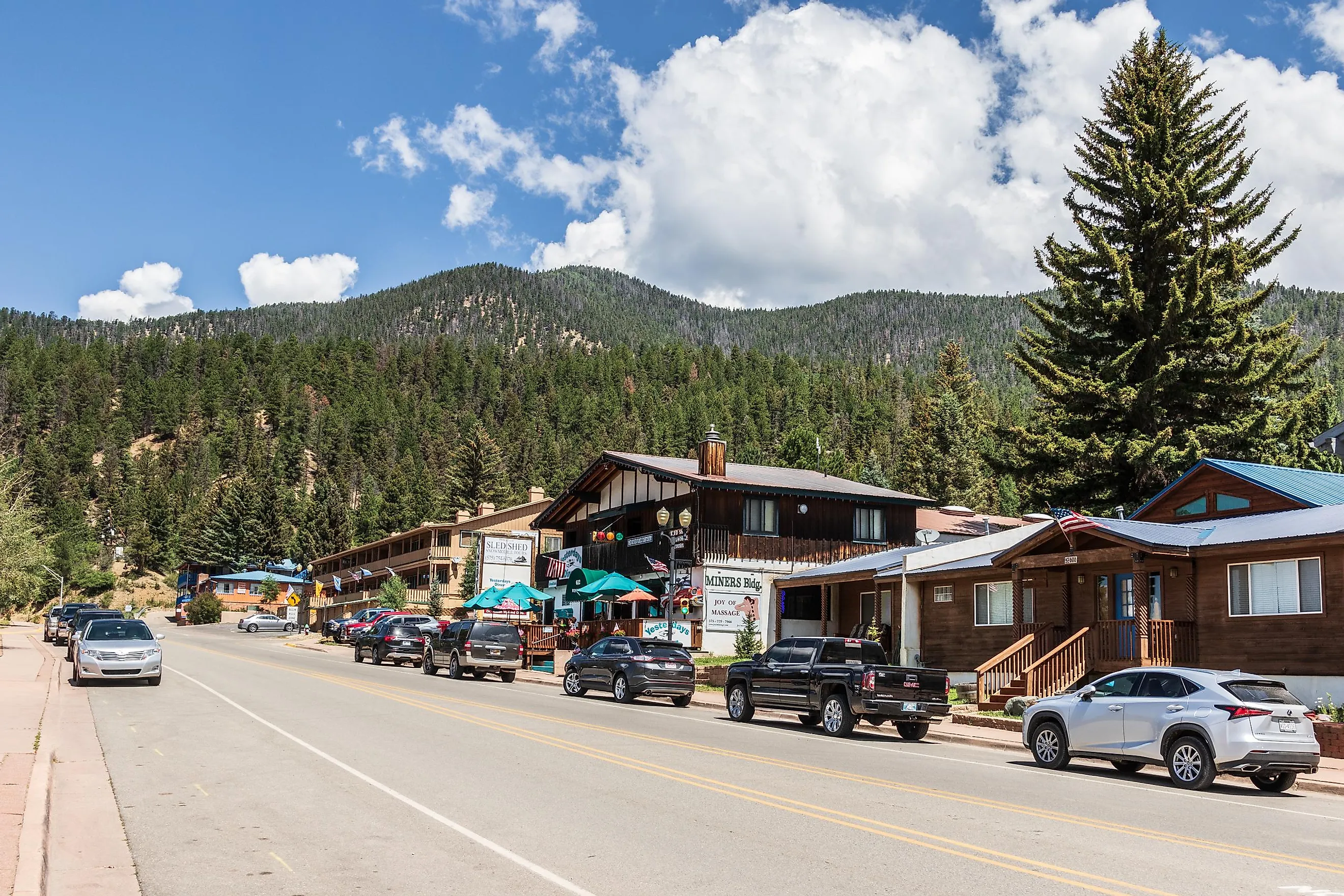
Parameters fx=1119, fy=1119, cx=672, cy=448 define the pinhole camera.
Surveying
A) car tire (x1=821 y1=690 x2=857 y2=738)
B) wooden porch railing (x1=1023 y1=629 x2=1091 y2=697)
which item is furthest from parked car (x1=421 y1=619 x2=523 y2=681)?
wooden porch railing (x1=1023 y1=629 x2=1091 y2=697)

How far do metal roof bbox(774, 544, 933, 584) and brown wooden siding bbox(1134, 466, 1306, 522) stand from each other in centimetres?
653

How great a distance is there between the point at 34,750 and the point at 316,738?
3.82 meters

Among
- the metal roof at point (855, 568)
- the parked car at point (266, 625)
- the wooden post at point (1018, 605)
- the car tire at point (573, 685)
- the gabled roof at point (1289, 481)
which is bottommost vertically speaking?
the parked car at point (266, 625)

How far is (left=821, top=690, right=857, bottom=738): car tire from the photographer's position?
2061cm

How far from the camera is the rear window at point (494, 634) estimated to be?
3472 centimetres

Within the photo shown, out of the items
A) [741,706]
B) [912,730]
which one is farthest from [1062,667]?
[741,706]

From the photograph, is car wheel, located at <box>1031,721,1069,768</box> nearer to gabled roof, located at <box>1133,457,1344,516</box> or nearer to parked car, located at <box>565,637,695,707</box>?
parked car, located at <box>565,637,695,707</box>

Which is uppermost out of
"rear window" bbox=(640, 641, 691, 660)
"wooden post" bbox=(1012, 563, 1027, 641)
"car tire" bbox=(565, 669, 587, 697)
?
"wooden post" bbox=(1012, 563, 1027, 641)

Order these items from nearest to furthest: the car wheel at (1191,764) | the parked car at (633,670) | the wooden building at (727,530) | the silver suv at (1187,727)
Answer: the silver suv at (1187,727), the car wheel at (1191,764), the parked car at (633,670), the wooden building at (727,530)

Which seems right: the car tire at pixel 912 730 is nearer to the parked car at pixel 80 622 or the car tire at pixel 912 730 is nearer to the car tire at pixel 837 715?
the car tire at pixel 837 715

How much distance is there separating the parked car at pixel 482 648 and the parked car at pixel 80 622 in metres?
9.52

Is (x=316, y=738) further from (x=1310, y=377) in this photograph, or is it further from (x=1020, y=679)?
(x=1310, y=377)

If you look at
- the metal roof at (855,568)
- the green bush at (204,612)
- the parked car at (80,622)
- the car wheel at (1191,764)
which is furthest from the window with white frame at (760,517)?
the green bush at (204,612)

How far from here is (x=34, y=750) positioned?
47.0ft
